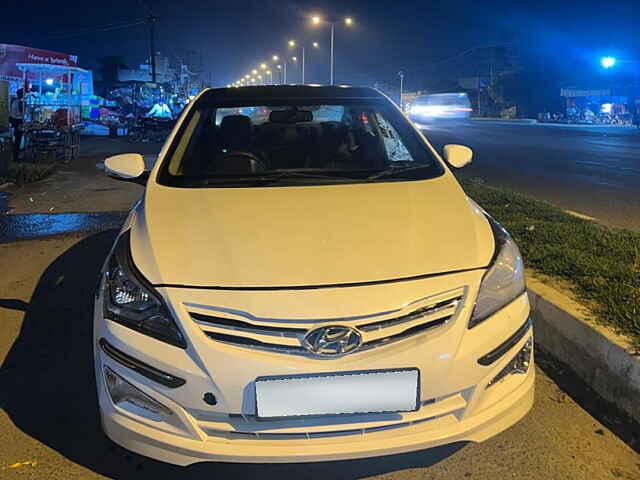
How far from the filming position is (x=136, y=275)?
2.31 metres

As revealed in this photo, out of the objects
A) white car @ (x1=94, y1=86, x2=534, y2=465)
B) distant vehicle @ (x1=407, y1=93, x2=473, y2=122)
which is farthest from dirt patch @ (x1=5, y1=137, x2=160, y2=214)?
distant vehicle @ (x1=407, y1=93, x2=473, y2=122)

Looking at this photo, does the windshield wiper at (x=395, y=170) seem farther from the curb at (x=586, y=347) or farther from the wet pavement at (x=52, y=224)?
the wet pavement at (x=52, y=224)

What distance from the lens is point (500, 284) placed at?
237cm

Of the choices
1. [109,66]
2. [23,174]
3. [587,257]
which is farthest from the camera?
[109,66]

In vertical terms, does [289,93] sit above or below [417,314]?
above

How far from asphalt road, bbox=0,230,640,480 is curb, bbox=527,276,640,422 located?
8 cm

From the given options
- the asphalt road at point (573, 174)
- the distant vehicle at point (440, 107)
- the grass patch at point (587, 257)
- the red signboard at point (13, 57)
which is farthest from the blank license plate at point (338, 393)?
the distant vehicle at point (440, 107)

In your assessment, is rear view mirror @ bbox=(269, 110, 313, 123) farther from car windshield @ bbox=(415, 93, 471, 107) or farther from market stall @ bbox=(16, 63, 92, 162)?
car windshield @ bbox=(415, 93, 471, 107)

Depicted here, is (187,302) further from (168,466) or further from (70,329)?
(70,329)

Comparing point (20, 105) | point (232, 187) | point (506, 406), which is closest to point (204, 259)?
point (232, 187)

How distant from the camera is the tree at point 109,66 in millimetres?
70581

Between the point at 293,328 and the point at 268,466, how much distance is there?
80 cm

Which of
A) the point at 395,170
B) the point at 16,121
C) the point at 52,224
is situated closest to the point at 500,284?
the point at 395,170

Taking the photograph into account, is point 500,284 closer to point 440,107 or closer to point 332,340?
point 332,340
